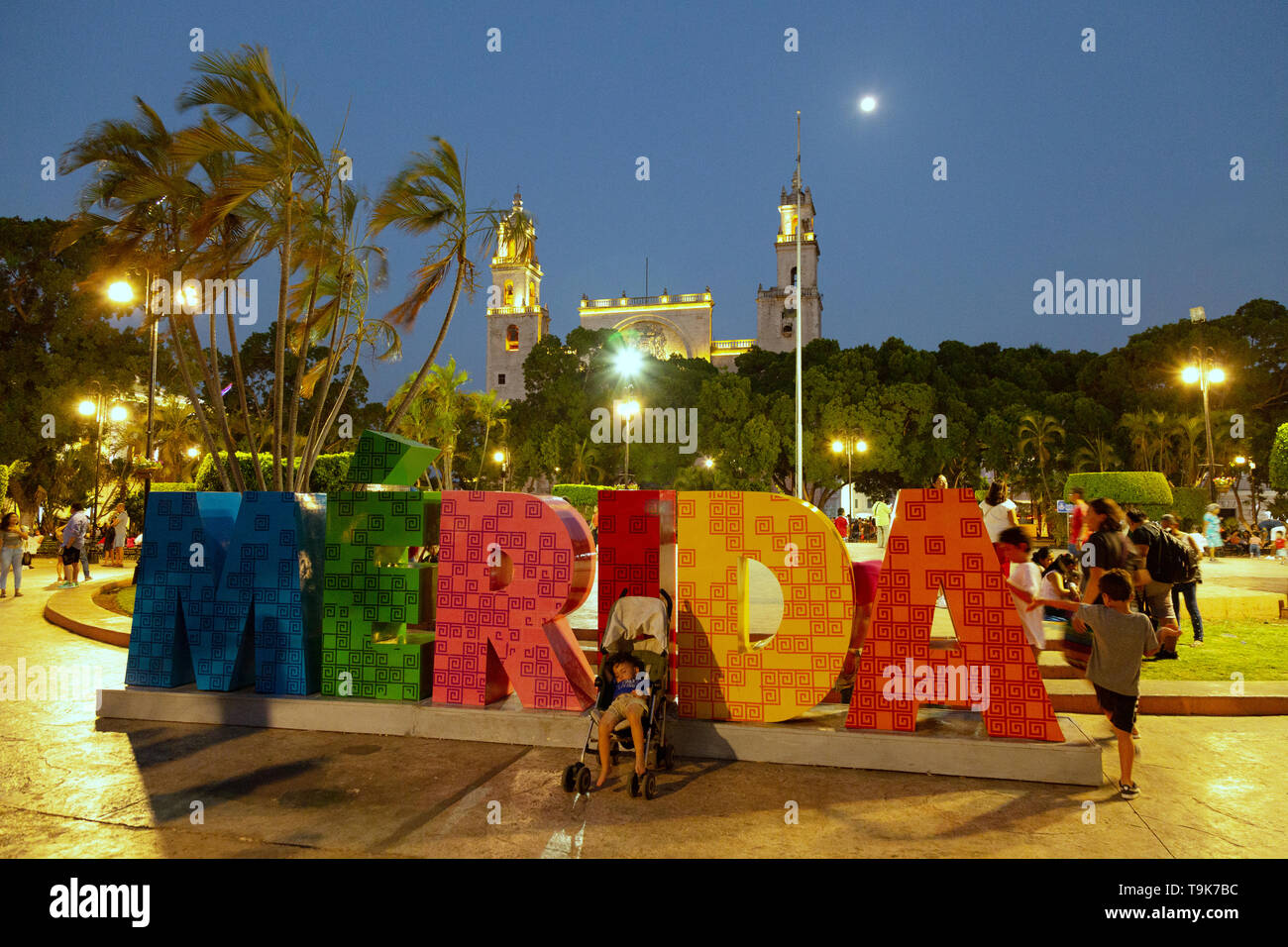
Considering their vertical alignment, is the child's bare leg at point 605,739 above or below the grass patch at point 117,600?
above

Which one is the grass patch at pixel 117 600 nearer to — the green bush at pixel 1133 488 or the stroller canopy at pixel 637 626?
the stroller canopy at pixel 637 626

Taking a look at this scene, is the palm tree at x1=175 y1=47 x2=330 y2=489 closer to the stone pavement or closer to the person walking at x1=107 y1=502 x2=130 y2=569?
the stone pavement

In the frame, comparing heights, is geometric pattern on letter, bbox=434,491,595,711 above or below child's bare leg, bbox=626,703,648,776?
above

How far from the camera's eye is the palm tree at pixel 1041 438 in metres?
35.8

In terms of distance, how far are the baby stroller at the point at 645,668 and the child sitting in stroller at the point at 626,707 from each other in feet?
0.11

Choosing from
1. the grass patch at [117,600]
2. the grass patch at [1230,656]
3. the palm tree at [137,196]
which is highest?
the palm tree at [137,196]

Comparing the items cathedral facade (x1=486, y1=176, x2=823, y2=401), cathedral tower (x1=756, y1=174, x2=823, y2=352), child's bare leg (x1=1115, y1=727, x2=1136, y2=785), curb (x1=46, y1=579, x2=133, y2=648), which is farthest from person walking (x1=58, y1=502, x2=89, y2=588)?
cathedral tower (x1=756, y1=174, x2=823, y2=352)

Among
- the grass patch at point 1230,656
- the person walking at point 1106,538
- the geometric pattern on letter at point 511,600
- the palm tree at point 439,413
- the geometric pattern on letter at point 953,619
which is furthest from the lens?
the palm tree at point 439,413

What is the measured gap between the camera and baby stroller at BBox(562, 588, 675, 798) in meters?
4.83

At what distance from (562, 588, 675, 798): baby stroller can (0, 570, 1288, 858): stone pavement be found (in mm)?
194

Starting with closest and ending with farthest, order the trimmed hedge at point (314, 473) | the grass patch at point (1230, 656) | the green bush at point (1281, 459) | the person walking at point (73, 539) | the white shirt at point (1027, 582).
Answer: the white shirt at point (1027, 582)
the grass patch at point (1230, 656)
the person walking at point (73, 539)
the trimmed hedge at point (314, 473)
the green bush at point (1281, 459)

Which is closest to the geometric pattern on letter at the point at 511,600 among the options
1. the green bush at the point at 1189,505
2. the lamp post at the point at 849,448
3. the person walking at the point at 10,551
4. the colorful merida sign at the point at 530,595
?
the colorful merida sign at the point at 530,595

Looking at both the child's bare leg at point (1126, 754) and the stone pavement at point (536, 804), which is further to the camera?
the child's bare leg at point (1126, 754)

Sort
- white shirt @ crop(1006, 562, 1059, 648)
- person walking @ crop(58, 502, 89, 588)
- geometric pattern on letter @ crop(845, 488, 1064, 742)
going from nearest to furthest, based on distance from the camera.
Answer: geometric pattern on letter @ crop(845, 488, 1064, 742), white shirt @ crop(1006, 562, 1059, 648), person walking @ crop(58, 502, 89, 588)
